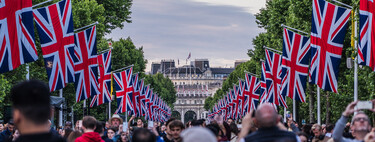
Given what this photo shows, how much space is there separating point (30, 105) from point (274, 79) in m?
34.3

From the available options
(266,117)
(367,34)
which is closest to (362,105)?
(266,117)

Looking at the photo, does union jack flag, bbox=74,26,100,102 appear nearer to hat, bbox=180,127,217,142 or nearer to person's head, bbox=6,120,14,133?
person's head, bbox=6,120,14,133

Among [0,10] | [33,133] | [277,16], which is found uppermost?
[277,16]

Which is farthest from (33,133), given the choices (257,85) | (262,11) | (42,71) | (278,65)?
(262,11)

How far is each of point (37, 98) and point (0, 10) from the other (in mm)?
13944

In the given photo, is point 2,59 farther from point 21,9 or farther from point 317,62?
point 317,62

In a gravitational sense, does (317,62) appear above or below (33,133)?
above

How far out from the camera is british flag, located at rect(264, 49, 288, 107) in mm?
39531

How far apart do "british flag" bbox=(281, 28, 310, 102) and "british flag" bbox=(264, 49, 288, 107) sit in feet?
17.9

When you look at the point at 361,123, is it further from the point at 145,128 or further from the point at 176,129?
the point at 176,129

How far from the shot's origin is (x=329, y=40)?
24.7m

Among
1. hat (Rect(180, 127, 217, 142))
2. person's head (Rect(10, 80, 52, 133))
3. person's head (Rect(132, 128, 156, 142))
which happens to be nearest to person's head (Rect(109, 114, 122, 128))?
person's head (Rect(132, 128, 156, 142))

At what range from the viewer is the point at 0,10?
19391mm

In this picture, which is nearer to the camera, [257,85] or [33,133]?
[33,133]
